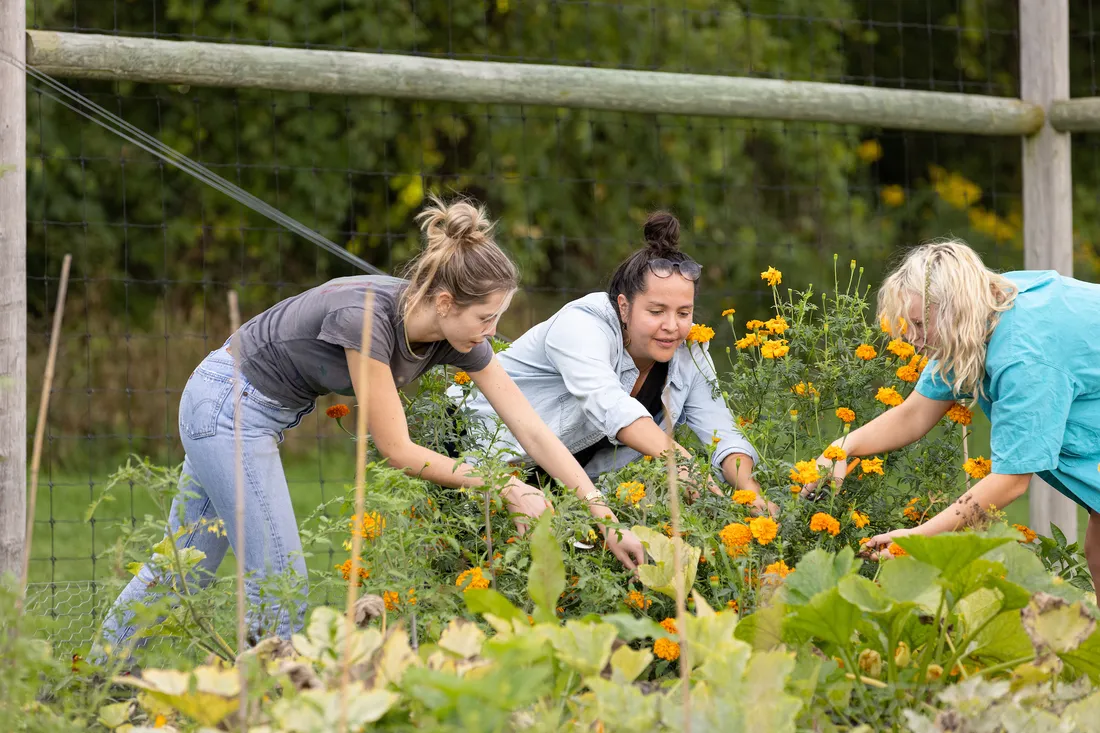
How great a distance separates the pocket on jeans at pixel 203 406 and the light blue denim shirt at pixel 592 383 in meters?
0.63

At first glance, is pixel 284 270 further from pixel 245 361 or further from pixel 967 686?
pixel 967 686

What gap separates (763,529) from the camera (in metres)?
2.38

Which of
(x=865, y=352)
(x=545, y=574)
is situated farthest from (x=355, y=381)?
(x=865, y=352)

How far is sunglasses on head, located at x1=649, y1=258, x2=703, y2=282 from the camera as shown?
9.84 ft

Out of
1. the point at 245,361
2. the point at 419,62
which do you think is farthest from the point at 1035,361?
the point at 419,62

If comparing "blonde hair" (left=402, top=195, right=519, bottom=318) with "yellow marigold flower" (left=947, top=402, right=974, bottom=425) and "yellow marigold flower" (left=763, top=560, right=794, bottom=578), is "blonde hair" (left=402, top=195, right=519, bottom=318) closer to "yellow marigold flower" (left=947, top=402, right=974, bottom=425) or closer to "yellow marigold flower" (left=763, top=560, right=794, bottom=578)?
"yellow marigold flower" (left=763, top=560, right=794, bottom=578)

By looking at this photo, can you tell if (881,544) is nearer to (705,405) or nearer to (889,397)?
(889,397)

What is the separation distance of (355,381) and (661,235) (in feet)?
3.25

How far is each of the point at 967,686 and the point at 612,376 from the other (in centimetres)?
137

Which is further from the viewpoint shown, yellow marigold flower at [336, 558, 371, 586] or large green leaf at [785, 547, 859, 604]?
yellow marigold flower at [336, 558, 371, 586]

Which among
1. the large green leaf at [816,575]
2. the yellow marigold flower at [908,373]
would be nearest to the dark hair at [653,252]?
the yellow marigold flower at [908,373]

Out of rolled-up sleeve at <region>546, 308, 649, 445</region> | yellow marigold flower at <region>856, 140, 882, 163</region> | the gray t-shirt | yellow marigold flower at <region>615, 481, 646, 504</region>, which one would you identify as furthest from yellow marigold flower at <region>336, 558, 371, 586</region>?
yellow marigold flower at <region>856, 140, 882, 163</region>

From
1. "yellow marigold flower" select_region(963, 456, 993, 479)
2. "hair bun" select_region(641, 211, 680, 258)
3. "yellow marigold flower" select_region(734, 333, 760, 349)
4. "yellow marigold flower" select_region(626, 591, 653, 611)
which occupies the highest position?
"hair bun" select_region(641, 211, 680, 258)

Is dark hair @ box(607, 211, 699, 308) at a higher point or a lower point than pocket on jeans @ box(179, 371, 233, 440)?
higher
